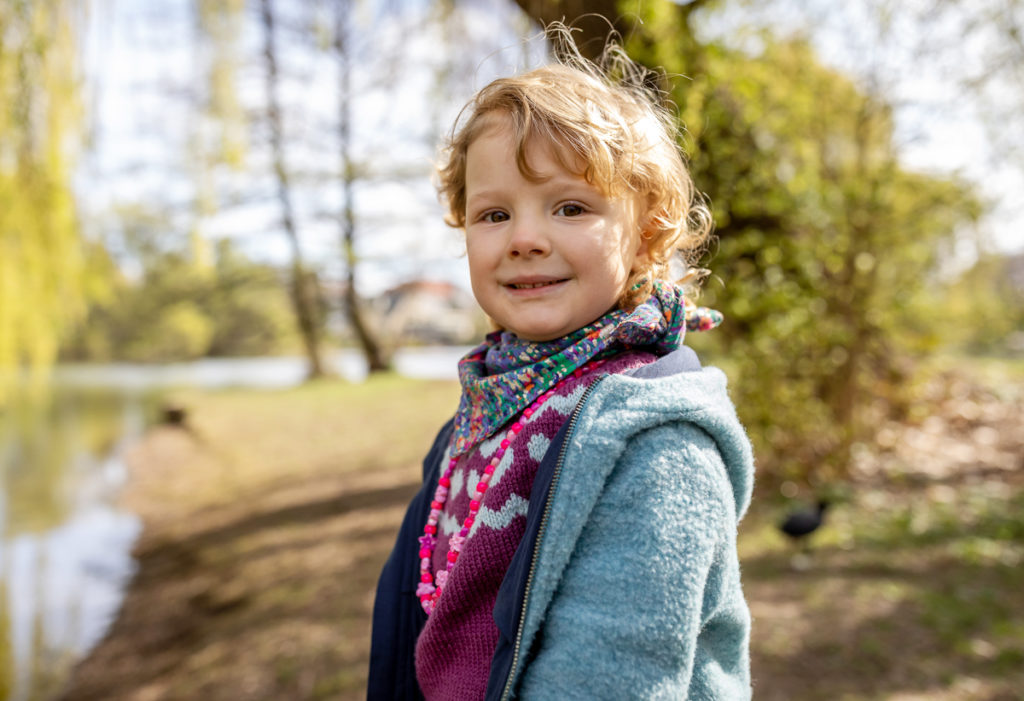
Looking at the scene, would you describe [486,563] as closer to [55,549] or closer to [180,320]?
[55,549]

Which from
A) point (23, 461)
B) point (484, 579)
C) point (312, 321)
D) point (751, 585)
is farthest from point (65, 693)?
point (312, 321)

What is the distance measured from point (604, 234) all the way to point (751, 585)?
11.8ft

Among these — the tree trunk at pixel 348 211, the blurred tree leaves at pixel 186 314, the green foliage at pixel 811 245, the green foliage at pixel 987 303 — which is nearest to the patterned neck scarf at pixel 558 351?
the green foliage at pixel 811 245

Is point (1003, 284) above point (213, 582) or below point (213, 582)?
above

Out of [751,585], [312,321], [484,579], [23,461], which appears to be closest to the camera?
[484,579]

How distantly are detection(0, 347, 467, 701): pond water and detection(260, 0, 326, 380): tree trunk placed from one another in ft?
4.07

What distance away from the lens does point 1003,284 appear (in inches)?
319

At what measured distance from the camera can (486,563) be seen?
0.96 m

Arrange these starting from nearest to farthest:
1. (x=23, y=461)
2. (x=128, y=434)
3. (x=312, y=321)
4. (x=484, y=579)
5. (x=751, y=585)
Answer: (x=484, y=579), (x=751, y=585), (x=23, y=461), (x=128, y=434), (x=312, y=321)

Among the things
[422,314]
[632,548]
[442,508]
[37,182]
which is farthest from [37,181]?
[422,314]

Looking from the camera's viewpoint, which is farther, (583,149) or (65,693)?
(65,693)

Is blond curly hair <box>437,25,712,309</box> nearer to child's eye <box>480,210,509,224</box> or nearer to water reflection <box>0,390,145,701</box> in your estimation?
child's eye <box>480,210,509,224</box>

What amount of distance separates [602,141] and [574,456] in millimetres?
464

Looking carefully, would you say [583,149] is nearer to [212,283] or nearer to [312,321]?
[312,321]
